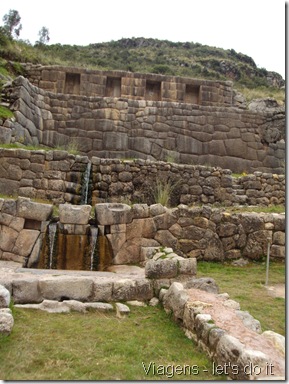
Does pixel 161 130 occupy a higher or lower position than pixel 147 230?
higher

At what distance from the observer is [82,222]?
24.5 feet

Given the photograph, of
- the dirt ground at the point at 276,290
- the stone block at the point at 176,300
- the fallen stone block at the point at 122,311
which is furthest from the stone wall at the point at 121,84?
the fallen stone block at the point at 122,311

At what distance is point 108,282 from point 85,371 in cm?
206

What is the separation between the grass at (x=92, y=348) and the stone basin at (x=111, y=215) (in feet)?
9.66

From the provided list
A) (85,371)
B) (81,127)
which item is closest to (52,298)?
(85,371)

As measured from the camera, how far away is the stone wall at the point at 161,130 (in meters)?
13.7

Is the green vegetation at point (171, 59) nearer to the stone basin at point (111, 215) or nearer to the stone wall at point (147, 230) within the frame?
the stone wall at point (147, 230)

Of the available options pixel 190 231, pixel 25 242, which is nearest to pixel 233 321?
pixel 190 231

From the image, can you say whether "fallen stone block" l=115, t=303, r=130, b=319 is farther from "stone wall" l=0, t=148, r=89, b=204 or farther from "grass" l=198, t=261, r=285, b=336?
"stone wall" l=0, t=148, r=89, b=204

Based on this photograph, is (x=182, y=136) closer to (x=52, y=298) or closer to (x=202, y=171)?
(x=202, y=171)

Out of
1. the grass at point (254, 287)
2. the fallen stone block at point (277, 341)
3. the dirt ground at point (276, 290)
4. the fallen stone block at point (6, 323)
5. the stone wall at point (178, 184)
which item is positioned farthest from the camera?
the stone wall at point (178, 184)

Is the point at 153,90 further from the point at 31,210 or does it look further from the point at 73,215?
the point at 31,210

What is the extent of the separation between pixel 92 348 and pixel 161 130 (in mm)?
11244

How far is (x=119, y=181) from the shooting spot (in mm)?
10594
